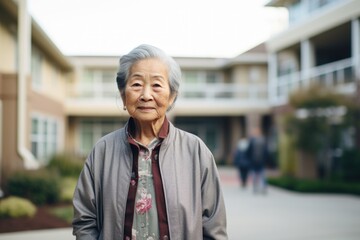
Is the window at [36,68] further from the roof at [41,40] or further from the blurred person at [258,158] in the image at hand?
the blurred person at [258,158]

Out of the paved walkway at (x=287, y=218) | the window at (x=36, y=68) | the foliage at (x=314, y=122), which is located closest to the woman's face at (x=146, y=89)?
the paved walkway at (x=287, y=218)

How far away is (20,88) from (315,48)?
44.1ft

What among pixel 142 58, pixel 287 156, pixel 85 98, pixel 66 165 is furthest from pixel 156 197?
pixel 85 98

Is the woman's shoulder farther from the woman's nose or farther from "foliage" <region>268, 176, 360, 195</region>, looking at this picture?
"foliage" <region>268, 176, 360, 195</region>

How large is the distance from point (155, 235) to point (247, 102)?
2313 centimetres

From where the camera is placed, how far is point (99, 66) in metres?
27.8

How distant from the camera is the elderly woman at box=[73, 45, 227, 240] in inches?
78.6

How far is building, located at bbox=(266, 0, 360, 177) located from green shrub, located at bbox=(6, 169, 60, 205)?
8.14 metres

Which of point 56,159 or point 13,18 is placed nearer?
point 13,18

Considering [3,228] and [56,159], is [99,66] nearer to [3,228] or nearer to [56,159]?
[56,159]

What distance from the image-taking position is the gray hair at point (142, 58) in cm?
204

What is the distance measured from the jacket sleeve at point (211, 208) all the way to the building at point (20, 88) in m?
8.44

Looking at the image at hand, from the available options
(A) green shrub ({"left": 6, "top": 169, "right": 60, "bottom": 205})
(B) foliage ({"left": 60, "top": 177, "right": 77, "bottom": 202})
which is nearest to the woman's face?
(A) green shrub ({"left": 6, "top": 169, "right": 60, "bottom": 205})

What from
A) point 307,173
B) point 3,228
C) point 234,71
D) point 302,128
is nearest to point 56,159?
point 3,228
